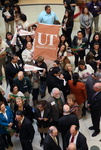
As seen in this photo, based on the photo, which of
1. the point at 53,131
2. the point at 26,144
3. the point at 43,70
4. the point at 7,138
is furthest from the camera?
the point at 43,70

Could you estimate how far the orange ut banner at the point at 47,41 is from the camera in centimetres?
702

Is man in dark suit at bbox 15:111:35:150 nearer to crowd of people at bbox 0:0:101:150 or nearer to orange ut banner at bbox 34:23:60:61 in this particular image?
crowd of people at bbox 0:0:101:150

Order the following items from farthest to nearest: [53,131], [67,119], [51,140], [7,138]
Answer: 1. [7,138]
2. [67,119]
3. [51,140]
4. [53,131]

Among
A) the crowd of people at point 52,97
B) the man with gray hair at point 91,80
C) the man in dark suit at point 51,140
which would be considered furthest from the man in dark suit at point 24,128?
the man with gray hair at point 91,80

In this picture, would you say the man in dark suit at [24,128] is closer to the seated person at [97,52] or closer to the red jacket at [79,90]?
the red jacket at [79,90]

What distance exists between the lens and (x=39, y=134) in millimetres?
6016

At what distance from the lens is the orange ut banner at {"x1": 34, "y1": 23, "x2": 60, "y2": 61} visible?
7.02 meters

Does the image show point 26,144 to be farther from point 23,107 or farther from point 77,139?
point 77,139

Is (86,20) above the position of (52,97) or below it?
above

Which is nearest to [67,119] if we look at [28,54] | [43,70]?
[43,70]

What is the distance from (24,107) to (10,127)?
22.1 inches

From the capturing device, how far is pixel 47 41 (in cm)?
703

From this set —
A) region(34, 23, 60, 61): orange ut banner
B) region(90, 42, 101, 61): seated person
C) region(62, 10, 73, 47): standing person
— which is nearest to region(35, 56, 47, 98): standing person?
region(34, 23, 60, 61): orange ut banner

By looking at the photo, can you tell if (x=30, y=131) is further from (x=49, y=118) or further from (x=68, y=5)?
(x=68, y=5)
